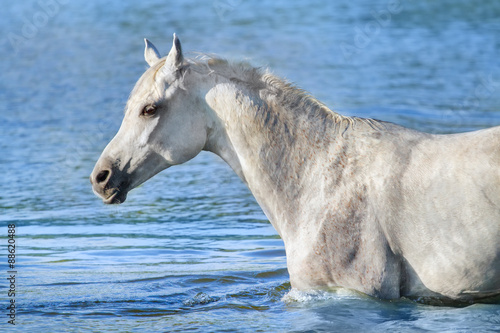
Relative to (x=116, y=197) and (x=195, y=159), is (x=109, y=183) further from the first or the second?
(x=195, y=159)

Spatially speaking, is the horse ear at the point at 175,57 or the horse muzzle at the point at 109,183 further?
the horse muzzle at the point at 109,183

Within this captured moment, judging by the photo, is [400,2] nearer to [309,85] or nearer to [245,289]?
[309,85]

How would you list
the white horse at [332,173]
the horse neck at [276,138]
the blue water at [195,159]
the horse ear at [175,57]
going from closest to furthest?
the white horse at [332,173] < the horse ear at [175,57] < the horse neck at [276,138] < the blue water at [195,159]

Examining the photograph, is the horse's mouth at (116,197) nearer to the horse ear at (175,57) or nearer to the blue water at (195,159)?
the blue water at (195,159)

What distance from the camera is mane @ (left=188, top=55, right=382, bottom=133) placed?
4.80 metres

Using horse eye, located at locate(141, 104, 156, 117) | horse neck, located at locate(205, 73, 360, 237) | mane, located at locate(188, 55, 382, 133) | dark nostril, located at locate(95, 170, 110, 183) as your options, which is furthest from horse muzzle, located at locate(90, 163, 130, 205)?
mane, located at locate(188, 55, 382, 133)

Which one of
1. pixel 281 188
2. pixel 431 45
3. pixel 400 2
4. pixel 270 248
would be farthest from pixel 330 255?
pixel 400 2

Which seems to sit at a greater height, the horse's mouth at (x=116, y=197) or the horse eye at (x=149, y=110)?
the horse eye at (x=149, y=110)

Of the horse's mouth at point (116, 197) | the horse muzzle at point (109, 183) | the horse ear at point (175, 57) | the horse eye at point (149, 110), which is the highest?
the horse ear at point (175, 57)

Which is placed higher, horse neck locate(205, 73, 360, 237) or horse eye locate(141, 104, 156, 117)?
horse eye locate(141, 104, 156, 117)

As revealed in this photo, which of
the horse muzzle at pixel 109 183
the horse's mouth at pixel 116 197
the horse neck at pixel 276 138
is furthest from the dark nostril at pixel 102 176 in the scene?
the horse neck at pixel 276 138

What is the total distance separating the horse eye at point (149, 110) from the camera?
4770 millimetres

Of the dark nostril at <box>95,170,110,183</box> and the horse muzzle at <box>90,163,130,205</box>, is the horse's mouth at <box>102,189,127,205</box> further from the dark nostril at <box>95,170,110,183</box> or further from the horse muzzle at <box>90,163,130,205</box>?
the dark nostril at <box>95,170,110,183</box>

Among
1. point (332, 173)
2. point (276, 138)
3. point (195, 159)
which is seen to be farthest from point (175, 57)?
point (195, 159)
